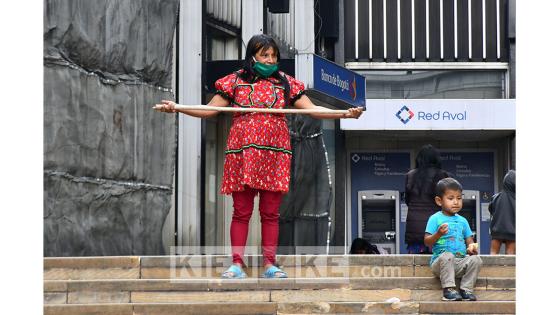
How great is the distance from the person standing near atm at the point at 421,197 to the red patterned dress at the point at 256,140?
2.40 m

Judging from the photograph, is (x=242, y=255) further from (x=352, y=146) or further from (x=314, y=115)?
(x=352, y=146)

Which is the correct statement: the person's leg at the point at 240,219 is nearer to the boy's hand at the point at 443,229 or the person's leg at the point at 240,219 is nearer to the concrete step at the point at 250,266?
the concrete step at the point at 250,266

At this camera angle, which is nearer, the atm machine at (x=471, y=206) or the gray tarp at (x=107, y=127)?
the gray tarp at (x=107, y=127)

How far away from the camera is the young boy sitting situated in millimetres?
9102

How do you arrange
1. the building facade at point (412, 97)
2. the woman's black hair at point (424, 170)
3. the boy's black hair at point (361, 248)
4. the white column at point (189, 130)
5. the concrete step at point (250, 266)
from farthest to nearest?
the building facade at point (412, 97), the white column at point (189, 130), the boy's black hair at point (361, 248), the woman's black hair at point (424, 170), the concrete step at point (250, 266)

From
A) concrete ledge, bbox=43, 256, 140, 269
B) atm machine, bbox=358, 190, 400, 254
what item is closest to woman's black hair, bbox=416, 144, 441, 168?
concrete ledge, bbox=43, 256, 140, 269

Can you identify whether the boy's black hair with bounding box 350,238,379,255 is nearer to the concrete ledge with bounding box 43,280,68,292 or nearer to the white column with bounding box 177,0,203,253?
the white column with bounding box 177,0,203,253

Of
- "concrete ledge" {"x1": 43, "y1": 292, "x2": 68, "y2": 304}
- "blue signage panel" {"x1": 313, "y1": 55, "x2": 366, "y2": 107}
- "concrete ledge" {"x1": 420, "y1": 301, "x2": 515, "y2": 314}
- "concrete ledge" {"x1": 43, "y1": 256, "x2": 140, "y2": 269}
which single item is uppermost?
"blue signage panel" {"x1": 313, "y1": 55, "x2": 366, "y2": 107}

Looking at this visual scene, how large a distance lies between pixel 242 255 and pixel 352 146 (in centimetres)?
1319

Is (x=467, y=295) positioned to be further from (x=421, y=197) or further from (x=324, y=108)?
(x=421, y=197)

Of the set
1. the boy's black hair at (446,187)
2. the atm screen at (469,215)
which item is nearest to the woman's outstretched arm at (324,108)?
the boy's black hair at (446,187)

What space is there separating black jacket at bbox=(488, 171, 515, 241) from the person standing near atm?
72cm

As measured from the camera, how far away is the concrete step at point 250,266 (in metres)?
9.53

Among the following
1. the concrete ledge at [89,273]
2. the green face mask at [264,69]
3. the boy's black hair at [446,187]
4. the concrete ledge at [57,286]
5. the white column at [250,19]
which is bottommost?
the concrete ledge at [57,286]
